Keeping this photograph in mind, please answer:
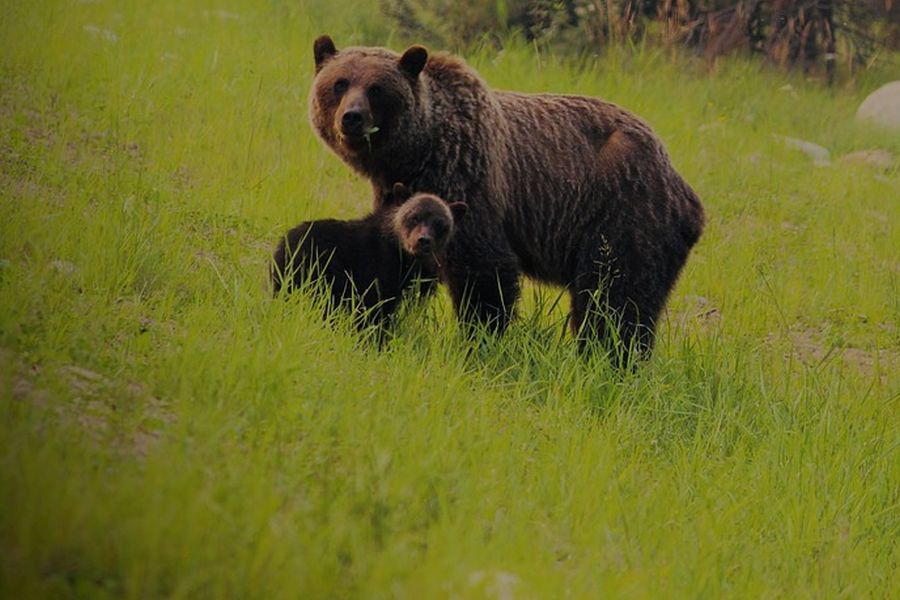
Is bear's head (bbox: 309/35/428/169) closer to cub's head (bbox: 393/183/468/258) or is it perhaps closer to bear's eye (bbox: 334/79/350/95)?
bear's eye (bbox: 334/79/350/95)

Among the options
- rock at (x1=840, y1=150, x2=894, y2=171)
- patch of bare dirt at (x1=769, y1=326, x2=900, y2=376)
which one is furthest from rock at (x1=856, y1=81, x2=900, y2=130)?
patch of bare dirt at (x1=769, y1=326, x2=900, y2=376)

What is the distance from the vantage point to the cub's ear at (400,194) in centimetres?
630

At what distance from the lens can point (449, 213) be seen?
609 cm

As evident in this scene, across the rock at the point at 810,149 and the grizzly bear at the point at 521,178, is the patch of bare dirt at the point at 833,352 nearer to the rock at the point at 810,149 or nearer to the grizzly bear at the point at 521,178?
the grizzly bear at the point at 521,178

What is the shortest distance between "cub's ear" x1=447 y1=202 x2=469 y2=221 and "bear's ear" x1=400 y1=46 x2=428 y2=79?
0.72m

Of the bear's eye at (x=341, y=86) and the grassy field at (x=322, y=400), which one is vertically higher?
the bear's eye at (x=341, y=86)

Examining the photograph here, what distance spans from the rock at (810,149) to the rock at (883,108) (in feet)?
3.87

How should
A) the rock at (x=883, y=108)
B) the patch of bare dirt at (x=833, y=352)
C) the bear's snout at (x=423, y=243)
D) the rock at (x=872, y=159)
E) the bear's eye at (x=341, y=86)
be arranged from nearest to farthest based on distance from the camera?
the bear's snout at (x=423, y=243) < the bear's eye at (x=341, y=86) < the patch of bare dirt at (x=833, y=352) < the rock at (x=872, y=159) < the rock at (x=883, y=108)

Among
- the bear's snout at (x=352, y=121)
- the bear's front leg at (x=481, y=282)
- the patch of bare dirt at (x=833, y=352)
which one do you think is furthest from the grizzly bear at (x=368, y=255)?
the patch of bare dirt at (x=833, y=352)

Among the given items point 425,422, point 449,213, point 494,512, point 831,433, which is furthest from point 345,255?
point 831,433

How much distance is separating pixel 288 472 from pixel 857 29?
1374 cm

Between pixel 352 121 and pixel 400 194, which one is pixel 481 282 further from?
pixel 352 121

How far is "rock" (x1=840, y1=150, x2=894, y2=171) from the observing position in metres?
12.2

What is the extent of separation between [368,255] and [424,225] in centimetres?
36
